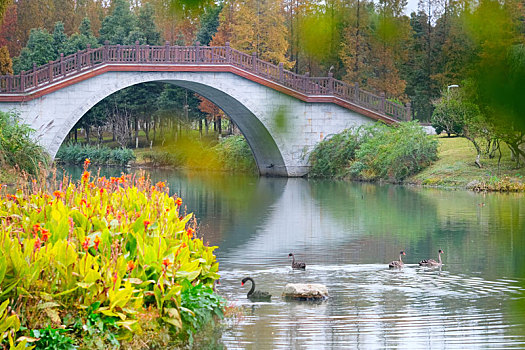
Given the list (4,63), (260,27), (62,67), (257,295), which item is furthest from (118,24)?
(257,295)

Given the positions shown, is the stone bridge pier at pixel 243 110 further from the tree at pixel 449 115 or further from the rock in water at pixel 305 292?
the rock in water at pixel 305 292

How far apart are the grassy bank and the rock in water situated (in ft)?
54.4

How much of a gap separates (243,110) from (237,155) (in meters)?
5.82

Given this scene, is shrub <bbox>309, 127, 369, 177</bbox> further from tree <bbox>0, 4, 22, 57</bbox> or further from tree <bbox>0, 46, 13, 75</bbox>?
tree <bbox>0, 4, 22, 57</bbox>

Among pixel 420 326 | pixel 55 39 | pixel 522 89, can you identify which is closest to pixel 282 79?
pixel 55 39

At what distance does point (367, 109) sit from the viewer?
113 feet

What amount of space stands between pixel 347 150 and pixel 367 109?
83.0 inches

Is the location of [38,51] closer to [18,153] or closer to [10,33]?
[10,33]

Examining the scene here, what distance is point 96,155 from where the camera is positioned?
45594 mm

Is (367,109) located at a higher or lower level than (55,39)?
lower

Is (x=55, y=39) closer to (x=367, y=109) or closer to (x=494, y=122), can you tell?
(x=367, y=109)

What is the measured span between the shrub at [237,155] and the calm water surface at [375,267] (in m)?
16.1

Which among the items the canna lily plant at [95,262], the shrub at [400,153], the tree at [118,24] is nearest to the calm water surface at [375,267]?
the canna lily plant at [95,262]

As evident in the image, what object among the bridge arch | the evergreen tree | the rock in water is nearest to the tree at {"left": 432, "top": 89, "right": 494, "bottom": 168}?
the bridge arch
